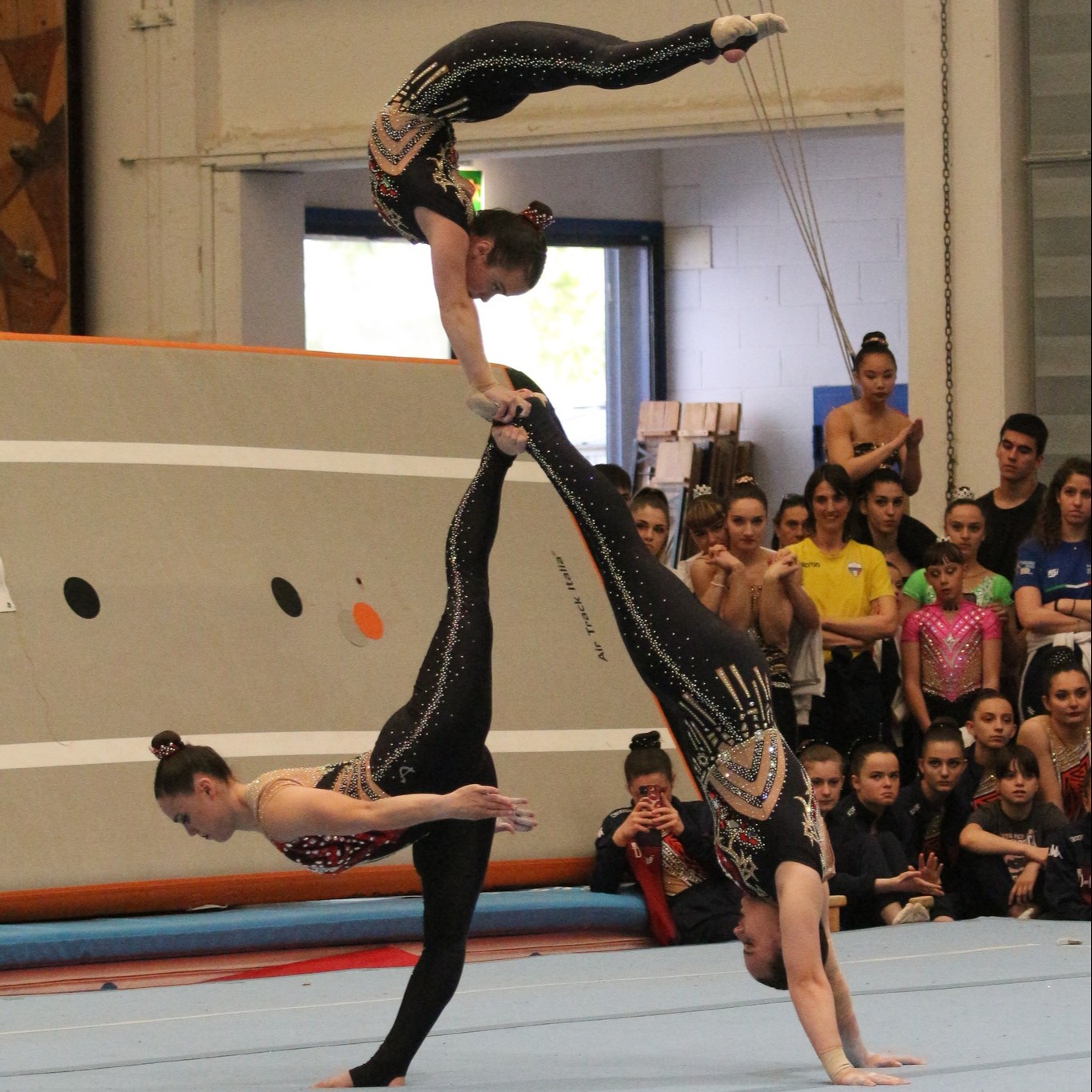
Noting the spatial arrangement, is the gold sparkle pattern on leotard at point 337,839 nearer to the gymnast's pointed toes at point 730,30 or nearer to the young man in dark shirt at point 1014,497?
the gymnast's pointed toes at point 730,30

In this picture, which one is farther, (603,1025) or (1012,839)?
(1012,839)

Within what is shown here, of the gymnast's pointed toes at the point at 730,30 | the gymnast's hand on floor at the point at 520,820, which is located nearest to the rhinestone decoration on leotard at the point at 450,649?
the gymnast's hand on floor at the point at 520,820

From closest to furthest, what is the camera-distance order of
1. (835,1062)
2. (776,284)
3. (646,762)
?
(835,1062)
(646,762)
(776,284)

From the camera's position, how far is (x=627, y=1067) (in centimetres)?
341

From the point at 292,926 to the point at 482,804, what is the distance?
204 cm

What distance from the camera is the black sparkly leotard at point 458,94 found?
3385 millimetres

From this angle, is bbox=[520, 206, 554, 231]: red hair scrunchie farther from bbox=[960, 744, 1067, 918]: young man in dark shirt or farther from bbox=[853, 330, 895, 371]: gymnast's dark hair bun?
bbox=[853, 330, 895, 371]: gymnast's dark hair bun

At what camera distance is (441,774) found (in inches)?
134

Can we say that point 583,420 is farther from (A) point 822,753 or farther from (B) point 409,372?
(A) point 822,753

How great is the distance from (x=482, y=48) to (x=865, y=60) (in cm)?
429

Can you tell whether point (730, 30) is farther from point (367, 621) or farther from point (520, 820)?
point (367, 621)

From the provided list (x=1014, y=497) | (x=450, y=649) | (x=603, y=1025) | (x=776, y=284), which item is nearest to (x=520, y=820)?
(x=450, y=649)

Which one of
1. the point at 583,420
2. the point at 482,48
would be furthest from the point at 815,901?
the point at 583,420

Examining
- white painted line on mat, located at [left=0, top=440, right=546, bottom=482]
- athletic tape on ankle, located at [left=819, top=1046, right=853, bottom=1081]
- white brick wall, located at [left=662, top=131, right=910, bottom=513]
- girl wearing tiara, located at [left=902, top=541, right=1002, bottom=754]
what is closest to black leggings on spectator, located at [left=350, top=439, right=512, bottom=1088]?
athletic tape on ankle, located at [left=819, top=1046, right=853, bottom=1081]
